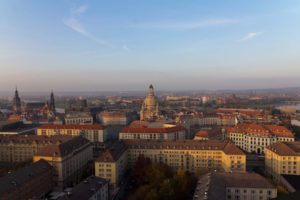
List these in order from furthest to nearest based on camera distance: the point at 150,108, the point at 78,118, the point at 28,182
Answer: the point at 150,108
the point at 78,118
the point at 28,182

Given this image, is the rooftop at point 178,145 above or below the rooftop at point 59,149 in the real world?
below

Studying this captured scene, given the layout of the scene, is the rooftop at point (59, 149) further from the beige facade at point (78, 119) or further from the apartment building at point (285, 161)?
the beige facade at point (78, 119)

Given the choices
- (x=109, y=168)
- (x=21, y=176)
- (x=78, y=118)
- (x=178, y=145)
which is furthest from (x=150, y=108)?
(x=21, y=176)

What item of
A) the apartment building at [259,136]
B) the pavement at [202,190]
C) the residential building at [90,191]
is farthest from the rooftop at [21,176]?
the apartment building at [259,136]

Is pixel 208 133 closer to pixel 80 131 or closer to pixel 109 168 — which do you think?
pixel 80 131

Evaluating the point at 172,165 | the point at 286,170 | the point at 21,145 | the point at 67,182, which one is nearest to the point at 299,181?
the point at 286,170

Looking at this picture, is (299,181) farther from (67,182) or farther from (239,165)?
(67,182)
